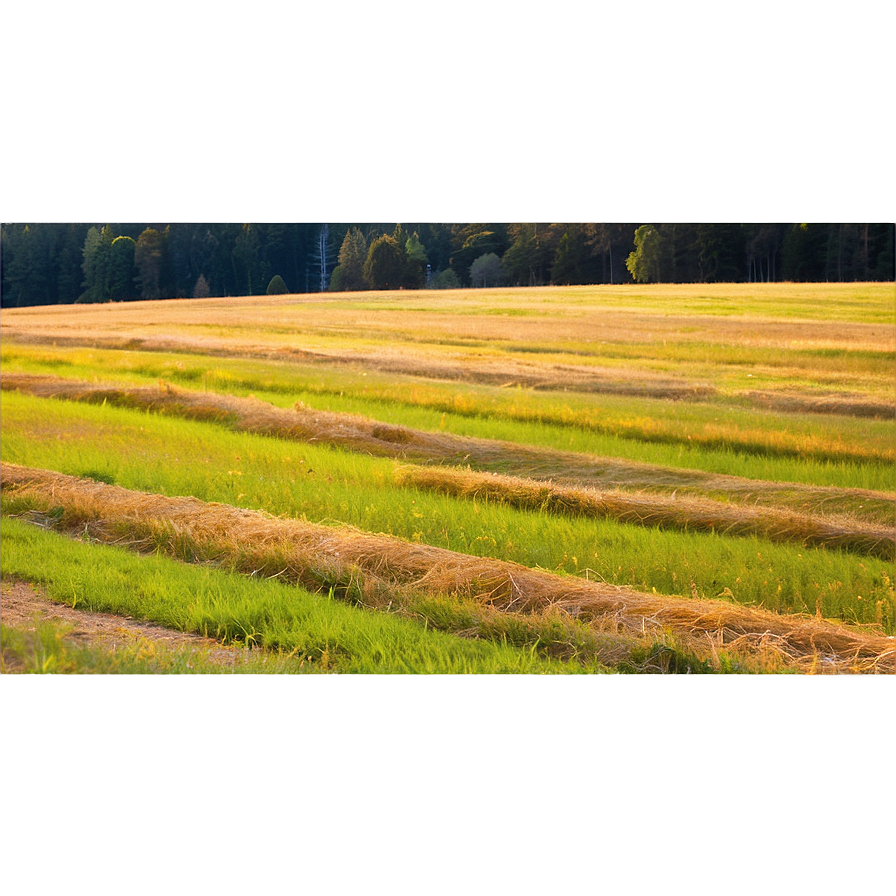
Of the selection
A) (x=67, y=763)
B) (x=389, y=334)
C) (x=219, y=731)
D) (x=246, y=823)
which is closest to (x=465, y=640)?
(x=219, y=731)

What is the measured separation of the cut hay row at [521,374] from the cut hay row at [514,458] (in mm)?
302

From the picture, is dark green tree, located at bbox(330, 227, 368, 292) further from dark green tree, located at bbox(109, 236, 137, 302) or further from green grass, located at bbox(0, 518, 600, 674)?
green grass, located at bbox(0, 518, 600, 674)

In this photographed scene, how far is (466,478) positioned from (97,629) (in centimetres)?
191

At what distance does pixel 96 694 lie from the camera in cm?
387

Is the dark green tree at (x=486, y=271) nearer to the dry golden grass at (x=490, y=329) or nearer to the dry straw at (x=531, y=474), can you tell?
the dry golden grass at (x=490, y=329)

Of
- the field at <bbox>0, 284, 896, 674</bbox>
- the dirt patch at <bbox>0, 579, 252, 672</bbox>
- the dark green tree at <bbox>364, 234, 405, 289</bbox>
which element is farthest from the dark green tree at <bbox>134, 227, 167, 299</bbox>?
the dirt patch at <bbox>0, 579, 252, 672</bbox>

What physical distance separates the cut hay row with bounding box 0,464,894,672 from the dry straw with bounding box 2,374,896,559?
0.48 metres

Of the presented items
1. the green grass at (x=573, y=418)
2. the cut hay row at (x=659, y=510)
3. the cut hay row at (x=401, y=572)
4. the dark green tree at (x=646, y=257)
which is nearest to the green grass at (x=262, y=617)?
the cut hay row at (x=401, y=572)

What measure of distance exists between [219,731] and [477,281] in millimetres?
2958

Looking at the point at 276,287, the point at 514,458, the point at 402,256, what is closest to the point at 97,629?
the point at 514,458

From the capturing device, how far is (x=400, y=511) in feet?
15.3

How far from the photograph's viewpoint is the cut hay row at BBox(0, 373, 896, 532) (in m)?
4.60

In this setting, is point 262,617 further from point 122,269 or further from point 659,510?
point 122,269
